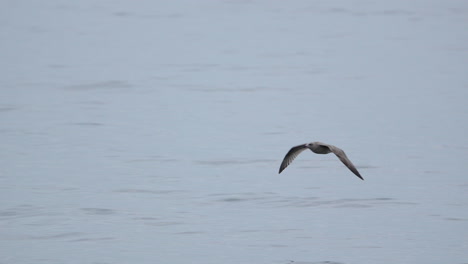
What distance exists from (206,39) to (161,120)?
11917 millimetres

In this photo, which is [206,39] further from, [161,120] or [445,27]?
[161,120]

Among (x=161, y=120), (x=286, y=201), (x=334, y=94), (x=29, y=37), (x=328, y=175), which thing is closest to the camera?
(x=286, y=201)

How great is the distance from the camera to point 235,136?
2286 centimetres

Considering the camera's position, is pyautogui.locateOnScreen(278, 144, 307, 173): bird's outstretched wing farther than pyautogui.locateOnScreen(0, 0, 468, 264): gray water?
No

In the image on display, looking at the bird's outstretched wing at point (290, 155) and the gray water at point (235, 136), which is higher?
the bird's outstretched wing at point (290, 155)

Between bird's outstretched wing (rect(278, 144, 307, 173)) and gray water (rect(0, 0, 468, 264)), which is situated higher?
bird's outstretched wing (rect(278, 144, 307, 173))

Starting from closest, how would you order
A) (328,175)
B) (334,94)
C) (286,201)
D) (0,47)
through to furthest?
(286,201)
(328,175)
(334,94)
(0,47)

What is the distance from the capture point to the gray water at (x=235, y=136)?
14.2 metres

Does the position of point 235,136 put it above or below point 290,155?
below

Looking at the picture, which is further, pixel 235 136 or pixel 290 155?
pixel 235 136

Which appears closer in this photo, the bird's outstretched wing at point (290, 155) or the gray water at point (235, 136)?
the bird's outstretched wing at point (290, 155)

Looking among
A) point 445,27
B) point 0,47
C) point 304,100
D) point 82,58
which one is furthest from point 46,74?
point 445,27

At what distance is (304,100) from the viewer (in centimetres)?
2716

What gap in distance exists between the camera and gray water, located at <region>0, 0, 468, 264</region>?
14.2 m
